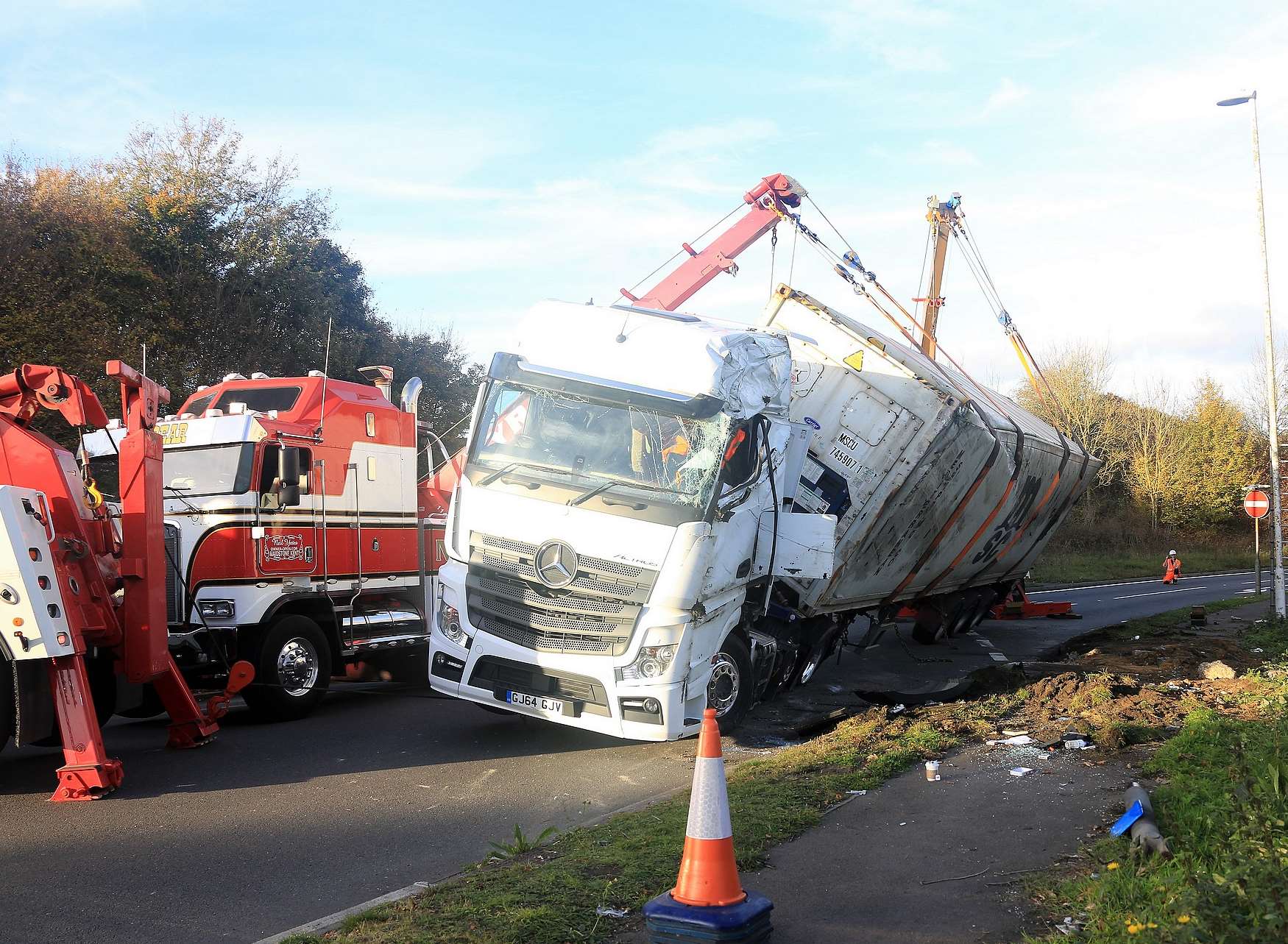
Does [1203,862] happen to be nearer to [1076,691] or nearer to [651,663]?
[651,663]

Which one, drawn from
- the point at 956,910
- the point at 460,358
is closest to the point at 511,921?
the point at 956,910

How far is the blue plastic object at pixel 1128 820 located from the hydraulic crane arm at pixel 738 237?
14.1 metres

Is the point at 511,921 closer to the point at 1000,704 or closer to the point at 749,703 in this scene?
the point at 749,703

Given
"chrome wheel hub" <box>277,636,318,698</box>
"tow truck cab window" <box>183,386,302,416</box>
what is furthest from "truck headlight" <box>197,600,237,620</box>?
"tow truck cab window" <box>183,386,302,416</box>

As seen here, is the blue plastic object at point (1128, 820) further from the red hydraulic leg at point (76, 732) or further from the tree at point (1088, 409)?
the tree at point (1088, 409)

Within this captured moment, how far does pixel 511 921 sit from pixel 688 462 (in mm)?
4386

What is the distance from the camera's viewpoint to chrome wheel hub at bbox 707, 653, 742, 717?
882 centimetres

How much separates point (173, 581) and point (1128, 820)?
25.1ft

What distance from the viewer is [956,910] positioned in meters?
4.70

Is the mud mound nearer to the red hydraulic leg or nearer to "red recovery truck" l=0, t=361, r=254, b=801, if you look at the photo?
"red recovery truck" l=0, t=361, r=254, b=801

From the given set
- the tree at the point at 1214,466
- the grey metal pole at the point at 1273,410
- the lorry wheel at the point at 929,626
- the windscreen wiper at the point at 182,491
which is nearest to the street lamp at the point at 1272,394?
the grey metal pole at the point at 1273,410

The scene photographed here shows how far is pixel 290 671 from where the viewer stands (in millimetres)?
9984

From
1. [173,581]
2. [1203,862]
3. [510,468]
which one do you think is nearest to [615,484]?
[510,468]

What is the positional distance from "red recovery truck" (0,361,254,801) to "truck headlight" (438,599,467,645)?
2022 millimetres
